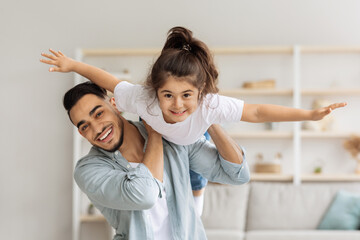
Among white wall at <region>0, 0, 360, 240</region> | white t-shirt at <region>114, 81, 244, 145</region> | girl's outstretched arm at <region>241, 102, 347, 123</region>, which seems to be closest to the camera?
girl's outstretched arm at <region>241, 102, 347, 123</region>

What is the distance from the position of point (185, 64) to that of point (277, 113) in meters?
0.38

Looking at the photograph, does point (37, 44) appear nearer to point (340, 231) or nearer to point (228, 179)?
point (340, 231)

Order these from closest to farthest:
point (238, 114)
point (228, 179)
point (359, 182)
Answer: point (238, 114) < point (228, 179) < point (359, 182)

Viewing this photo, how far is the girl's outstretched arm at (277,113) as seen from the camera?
188 cm

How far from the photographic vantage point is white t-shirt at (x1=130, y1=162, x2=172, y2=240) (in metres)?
2.17

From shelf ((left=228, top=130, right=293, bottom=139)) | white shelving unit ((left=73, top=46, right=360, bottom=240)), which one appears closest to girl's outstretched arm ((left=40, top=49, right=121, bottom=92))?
white shelving unit ((left=73, top=46, right=360, bottom=240))

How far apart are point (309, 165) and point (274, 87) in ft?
2.83

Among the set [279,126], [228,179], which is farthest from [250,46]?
[228,179]

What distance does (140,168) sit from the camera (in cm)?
200

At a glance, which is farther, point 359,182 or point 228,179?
point 359,182

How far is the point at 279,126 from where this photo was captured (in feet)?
17.8

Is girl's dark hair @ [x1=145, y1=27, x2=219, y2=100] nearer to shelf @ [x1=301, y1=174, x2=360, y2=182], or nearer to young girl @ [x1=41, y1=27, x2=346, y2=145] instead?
young girl @ [x1=41, y1=27, x2=346, y2=145]

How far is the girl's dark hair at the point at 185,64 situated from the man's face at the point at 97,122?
20cm

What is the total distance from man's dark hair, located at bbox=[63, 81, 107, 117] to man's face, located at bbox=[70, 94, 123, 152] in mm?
16
